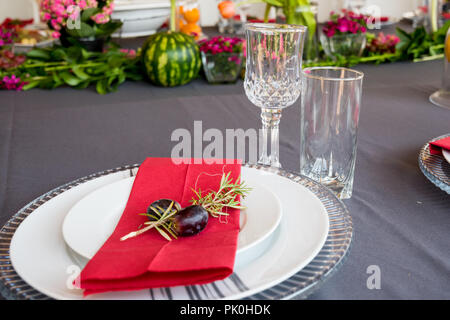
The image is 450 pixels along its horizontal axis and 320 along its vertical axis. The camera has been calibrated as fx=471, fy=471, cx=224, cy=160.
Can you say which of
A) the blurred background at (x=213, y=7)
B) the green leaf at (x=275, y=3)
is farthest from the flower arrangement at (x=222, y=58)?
the blurred background at (x=213, y=7)

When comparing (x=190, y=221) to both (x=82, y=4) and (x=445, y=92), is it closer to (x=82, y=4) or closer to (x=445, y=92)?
(x=445, y=92)

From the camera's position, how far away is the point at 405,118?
89 cm

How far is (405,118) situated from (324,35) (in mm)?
504

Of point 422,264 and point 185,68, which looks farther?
point 185,68

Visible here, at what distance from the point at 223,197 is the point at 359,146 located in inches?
14.6

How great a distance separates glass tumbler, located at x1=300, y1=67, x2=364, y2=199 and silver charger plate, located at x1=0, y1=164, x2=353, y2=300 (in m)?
0.08

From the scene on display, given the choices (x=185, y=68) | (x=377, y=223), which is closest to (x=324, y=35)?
(x=185, y=68)

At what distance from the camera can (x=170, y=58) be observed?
45.6 inches

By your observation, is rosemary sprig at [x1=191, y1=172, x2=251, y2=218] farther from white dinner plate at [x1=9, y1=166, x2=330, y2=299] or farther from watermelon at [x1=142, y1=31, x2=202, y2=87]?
watermelon at [x1=142, y1=31, x2=202, y2=87]

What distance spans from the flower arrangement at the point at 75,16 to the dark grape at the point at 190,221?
1041 millimetres

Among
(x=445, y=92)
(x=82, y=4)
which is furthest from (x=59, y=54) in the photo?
(x=445, y=92)

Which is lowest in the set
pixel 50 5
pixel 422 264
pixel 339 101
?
pixel 422 264

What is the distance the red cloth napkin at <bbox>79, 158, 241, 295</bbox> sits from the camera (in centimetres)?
35
